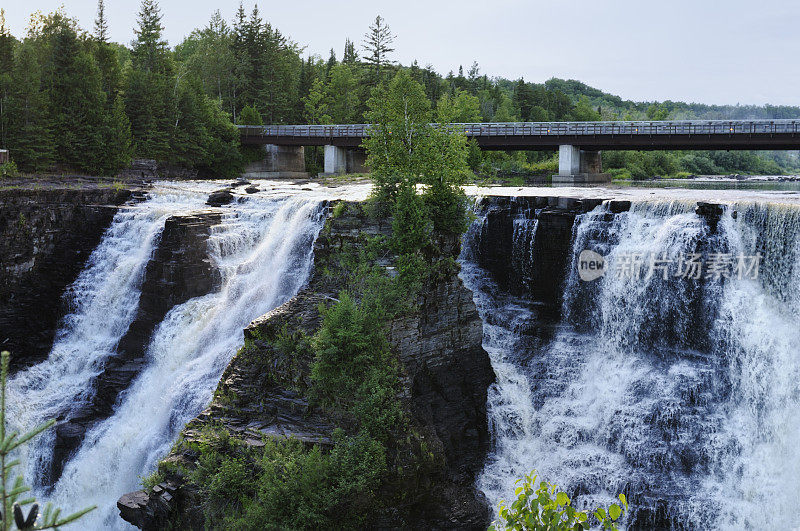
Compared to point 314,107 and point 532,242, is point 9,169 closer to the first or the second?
point 532,242

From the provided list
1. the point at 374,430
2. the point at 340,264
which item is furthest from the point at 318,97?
the point at 374,430

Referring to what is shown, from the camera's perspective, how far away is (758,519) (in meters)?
18.2

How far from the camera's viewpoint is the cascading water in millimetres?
19266

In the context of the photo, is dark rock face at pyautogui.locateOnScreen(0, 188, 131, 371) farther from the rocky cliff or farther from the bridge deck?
the bridge deck

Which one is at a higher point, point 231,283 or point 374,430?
point 231,283

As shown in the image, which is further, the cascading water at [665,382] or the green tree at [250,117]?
the green tree at [250,117]

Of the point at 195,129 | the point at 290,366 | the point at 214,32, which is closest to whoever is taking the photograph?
the point at 290,366

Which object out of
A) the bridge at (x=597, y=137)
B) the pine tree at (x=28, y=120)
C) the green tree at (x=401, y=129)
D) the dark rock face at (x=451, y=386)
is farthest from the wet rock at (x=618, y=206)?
the pine tree at (x=28, y=120)

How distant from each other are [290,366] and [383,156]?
29.7 ft

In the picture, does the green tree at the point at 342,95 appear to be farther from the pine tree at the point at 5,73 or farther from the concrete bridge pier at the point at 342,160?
the pine tree at the point at 5,73

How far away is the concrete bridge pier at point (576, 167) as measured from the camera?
45.0 m

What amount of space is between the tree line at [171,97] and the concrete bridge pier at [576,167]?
6569 millimetres

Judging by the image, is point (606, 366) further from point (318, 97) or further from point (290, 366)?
point (318, 97)

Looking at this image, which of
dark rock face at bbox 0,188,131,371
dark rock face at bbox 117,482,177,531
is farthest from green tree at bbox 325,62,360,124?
dark rock face at bbox 117,482,177,531
